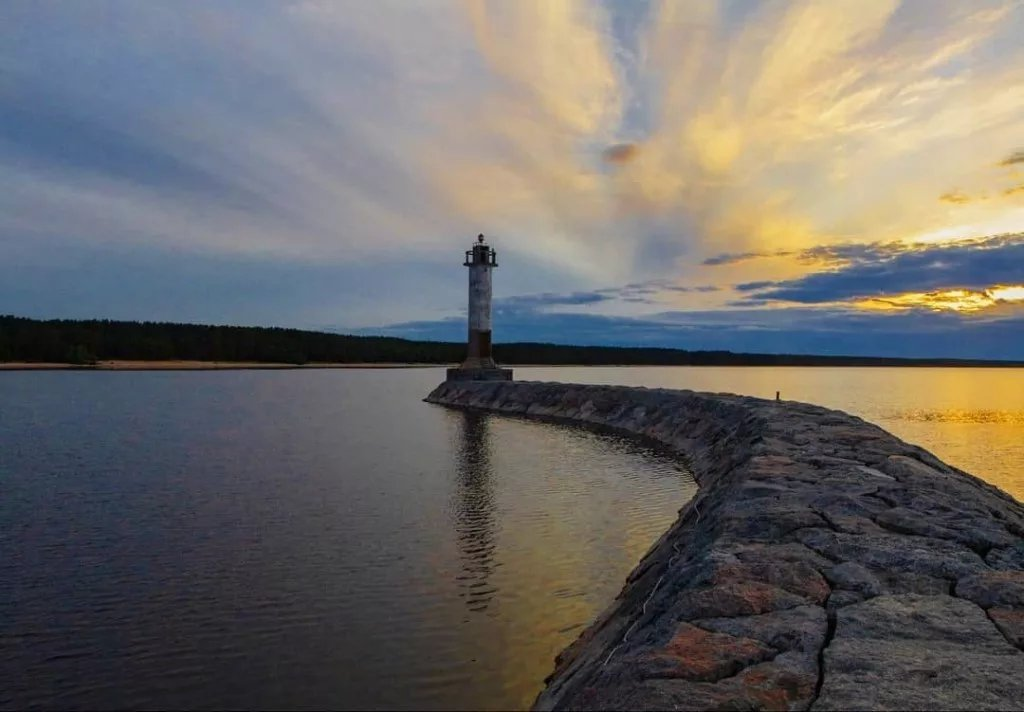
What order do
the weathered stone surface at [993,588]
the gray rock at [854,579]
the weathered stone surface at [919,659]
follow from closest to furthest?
the weathered stone surface at [919,659] < the weathered stone surface at [993,588] < the gray rock at [854,579]

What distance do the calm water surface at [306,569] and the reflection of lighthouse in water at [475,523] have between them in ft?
0.13

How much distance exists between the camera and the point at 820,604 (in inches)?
178

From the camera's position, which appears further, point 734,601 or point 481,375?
point 481,375

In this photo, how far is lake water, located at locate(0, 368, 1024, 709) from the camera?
17.8 ft

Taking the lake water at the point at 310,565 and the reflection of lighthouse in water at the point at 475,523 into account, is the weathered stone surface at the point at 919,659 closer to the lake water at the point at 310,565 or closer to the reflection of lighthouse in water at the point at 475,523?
the lake water at the point at 310,565

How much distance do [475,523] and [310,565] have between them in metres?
2.81

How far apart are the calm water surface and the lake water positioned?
0.03 m

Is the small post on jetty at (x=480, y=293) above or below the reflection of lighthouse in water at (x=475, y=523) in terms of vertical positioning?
above

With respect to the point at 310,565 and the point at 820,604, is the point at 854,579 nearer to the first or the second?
the point at 820,604

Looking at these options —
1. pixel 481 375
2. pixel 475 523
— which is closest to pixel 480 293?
pixel 481 375

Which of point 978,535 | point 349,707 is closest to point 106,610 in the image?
point 349,707

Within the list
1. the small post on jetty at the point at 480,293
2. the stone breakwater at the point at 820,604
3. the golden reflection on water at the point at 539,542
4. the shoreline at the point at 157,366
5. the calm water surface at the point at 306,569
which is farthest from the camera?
the shoreline at the point at 157,366

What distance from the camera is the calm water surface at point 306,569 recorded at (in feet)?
17.7

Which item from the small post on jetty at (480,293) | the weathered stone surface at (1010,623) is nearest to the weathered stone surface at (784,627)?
the weathered stone surface at (1010,623)
